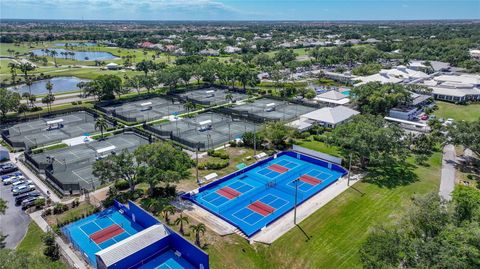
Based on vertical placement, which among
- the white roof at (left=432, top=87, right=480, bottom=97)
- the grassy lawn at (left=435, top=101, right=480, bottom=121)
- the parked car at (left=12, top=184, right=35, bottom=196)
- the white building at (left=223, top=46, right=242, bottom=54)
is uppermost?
the white building at (left=223, top=46, right=242, bottom=54)

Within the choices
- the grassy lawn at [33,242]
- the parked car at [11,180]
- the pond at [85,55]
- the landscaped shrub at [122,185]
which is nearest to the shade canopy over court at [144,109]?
the parked car at [11,180]

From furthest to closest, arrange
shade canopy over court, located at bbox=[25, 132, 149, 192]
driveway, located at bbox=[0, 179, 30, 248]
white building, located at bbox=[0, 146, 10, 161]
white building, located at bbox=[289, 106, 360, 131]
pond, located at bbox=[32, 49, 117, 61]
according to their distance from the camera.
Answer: pond, located at bbox=[32, 49, 117, 61], white building, located at bbox=[289, 106, 360, 131], white building, located at bbox=[0, 146, 10, 161], shade canopy over court, located at bbox=[25, 132, 149, 192], driveway, located at bbox=[0, 179, 30, 248]

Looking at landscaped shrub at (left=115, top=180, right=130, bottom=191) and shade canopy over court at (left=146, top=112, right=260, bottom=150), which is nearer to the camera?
landscaped shrub at (left=115, top=180, right=130, bottom=191)

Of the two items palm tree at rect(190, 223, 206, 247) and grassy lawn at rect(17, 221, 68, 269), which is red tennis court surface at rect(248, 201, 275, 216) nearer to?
palm tree at rect(190, 223, 206, 247)

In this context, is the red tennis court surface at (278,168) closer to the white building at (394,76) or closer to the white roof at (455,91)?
the white building at (394,76)

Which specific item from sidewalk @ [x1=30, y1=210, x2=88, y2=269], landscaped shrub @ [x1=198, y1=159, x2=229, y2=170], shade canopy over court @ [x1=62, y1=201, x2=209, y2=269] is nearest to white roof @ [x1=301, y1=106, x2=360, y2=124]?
landscaped shrub @ [x1=198, y1=159, x2=229, y2=170]

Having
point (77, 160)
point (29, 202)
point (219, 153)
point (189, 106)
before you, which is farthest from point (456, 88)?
point (29, 202)

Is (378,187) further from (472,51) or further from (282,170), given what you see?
(472,51)

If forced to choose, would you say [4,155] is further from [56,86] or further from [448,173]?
[448,173]
